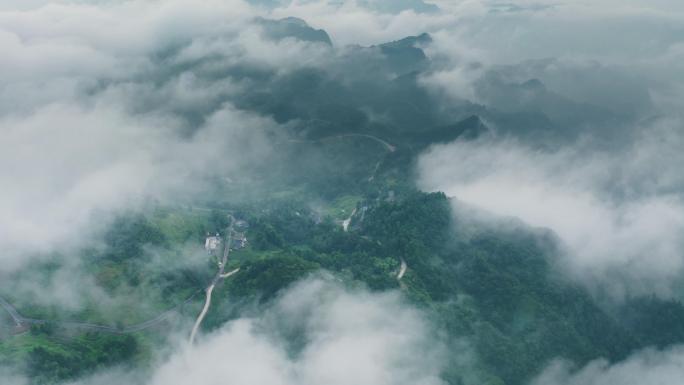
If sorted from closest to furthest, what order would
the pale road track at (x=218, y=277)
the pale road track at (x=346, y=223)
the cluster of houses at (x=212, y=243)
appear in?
the pale road track at (x=218, y=277) → the cluster of houses at (x=212, y=243) → the pale road track at (x=346, y=223)

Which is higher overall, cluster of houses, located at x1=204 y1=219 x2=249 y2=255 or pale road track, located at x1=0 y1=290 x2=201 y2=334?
pale road track, located at x1=0 y1=290 x2=201 y2=334

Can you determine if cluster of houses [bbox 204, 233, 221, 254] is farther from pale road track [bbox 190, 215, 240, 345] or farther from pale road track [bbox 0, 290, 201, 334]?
pale road track [bbox 0, 290, 201, 334]

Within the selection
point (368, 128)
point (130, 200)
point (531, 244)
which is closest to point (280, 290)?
point (130, 200)

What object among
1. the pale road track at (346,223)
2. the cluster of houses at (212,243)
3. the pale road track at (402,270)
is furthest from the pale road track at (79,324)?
the pale road track at (346,223)

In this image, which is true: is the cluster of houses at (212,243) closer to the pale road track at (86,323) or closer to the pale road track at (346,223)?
the pale road track at (86,323)

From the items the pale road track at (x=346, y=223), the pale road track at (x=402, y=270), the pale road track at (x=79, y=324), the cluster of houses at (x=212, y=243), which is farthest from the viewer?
the pale road track at (x=346, y=223)

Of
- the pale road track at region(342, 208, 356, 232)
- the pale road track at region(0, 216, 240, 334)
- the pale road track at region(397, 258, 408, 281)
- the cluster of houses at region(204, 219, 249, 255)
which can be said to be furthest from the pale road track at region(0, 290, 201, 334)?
the pale road track at region(342, 208, 356, 232)

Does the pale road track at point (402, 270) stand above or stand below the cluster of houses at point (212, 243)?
above

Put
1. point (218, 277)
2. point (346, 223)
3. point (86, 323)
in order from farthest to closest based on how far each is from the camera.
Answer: point (346, 223) < point (218, 277) < point (86, 323)

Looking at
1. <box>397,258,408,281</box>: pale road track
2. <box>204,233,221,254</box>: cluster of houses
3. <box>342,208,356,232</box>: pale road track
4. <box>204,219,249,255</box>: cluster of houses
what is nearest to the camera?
<box>397,258,408,281</box>: pale road track

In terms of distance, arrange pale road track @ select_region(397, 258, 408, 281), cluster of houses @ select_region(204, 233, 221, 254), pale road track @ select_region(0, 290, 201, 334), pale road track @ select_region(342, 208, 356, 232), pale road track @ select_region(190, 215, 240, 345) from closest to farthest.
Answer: pale road track @ select_region(0, 290, 201, 334)
pale road track @ select_region(190, 215, 240, 345)
pale road track @ select_region(397, 258, 408, 281)
cluster of houses @ select_region(204, 233, 221, 254)
pale road track @ select_region(342, 208, 356, 232)

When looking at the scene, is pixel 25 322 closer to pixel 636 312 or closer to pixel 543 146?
pixel 636 312

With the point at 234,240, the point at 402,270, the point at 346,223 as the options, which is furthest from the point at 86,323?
the point at 346,223

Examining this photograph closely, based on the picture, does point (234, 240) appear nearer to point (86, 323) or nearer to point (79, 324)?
point (86, 323)
